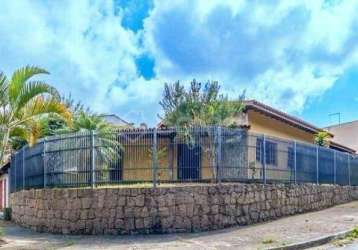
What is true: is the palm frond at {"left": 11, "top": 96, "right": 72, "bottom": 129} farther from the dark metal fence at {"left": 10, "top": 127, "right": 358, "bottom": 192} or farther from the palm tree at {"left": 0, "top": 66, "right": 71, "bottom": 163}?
the dark metal fence at {"left": 10, "top": 127, "right": 358, "bottom": 192}

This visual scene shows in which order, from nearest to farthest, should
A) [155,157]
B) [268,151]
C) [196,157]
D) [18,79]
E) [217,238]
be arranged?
[217,238]
[18,79]
[155,157]
[196,157]
[268,151]

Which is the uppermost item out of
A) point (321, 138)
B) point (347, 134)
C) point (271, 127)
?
point (347, 134)

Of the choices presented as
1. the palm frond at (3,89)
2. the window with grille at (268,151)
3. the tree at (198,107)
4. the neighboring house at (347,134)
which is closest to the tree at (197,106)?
the tree at (198,107)

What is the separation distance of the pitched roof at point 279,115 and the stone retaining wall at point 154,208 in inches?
297

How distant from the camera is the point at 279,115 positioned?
25.3m

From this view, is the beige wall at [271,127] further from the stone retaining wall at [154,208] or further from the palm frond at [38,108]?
the palm frond at [38,108]

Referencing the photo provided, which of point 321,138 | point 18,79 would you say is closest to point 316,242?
point 18,79

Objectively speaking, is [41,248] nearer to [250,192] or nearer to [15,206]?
[250,192]

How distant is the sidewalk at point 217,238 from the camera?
11.9m

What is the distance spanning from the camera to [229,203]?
1487 centimetres

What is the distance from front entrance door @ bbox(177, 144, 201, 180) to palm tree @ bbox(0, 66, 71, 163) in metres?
3.56

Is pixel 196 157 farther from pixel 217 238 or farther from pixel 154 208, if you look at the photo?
pixel 217 238

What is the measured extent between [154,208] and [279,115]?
42.1ft

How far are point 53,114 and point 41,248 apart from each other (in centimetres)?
407
